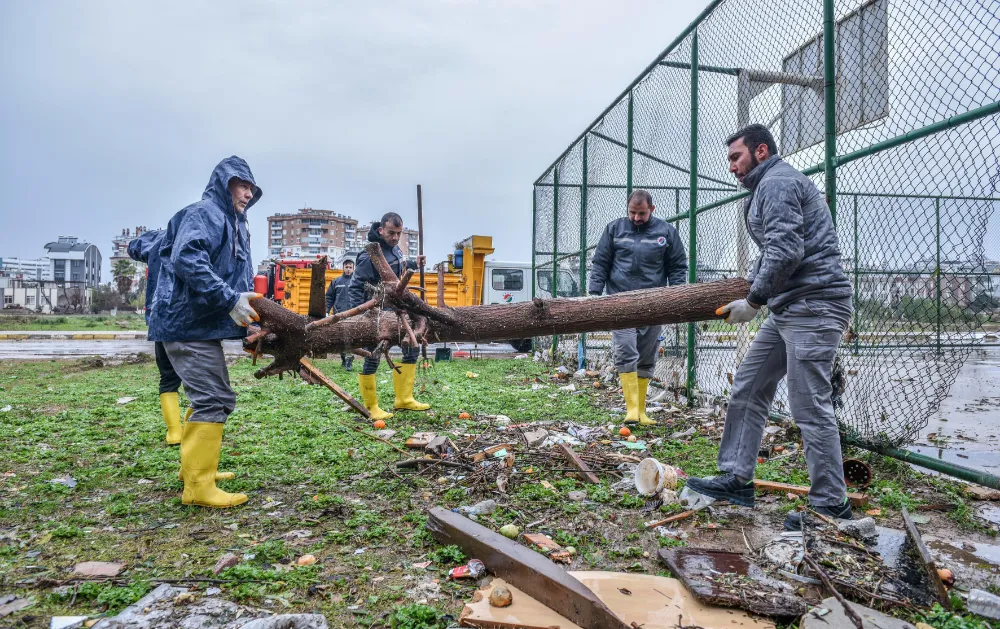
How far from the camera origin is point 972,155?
10.3 ft

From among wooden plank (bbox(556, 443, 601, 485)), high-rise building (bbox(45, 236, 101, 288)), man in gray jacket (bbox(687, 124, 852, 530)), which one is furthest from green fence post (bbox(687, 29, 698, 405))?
high-rise building (bbox(45, 236, 101, 288))

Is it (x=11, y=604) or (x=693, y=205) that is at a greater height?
(x=693, y=205)

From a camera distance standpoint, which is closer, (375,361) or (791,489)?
(791,489)

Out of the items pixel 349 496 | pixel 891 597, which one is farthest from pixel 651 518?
pixel 349 496

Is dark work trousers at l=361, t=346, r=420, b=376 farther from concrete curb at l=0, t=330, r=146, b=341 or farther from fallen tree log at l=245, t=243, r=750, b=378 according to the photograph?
concrete curb at l=0, t=330, r=146, b=341

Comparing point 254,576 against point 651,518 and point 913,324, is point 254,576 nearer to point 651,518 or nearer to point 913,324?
point 651,518

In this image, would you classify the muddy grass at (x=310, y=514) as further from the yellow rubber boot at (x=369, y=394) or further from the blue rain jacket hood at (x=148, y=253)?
the blue rain jacket hood at (x=148, y=253)

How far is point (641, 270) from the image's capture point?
18.0 feet

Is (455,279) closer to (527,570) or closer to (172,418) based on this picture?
(172,418)

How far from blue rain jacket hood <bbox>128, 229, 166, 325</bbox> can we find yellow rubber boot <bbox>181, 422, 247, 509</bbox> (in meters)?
1.53

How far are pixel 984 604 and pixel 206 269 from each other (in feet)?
11.5

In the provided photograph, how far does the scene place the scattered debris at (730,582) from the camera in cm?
214

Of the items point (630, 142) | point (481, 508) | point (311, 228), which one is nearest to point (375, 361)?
point (481, 508)

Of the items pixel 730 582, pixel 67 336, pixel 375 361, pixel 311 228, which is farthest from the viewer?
pixel 311 228
